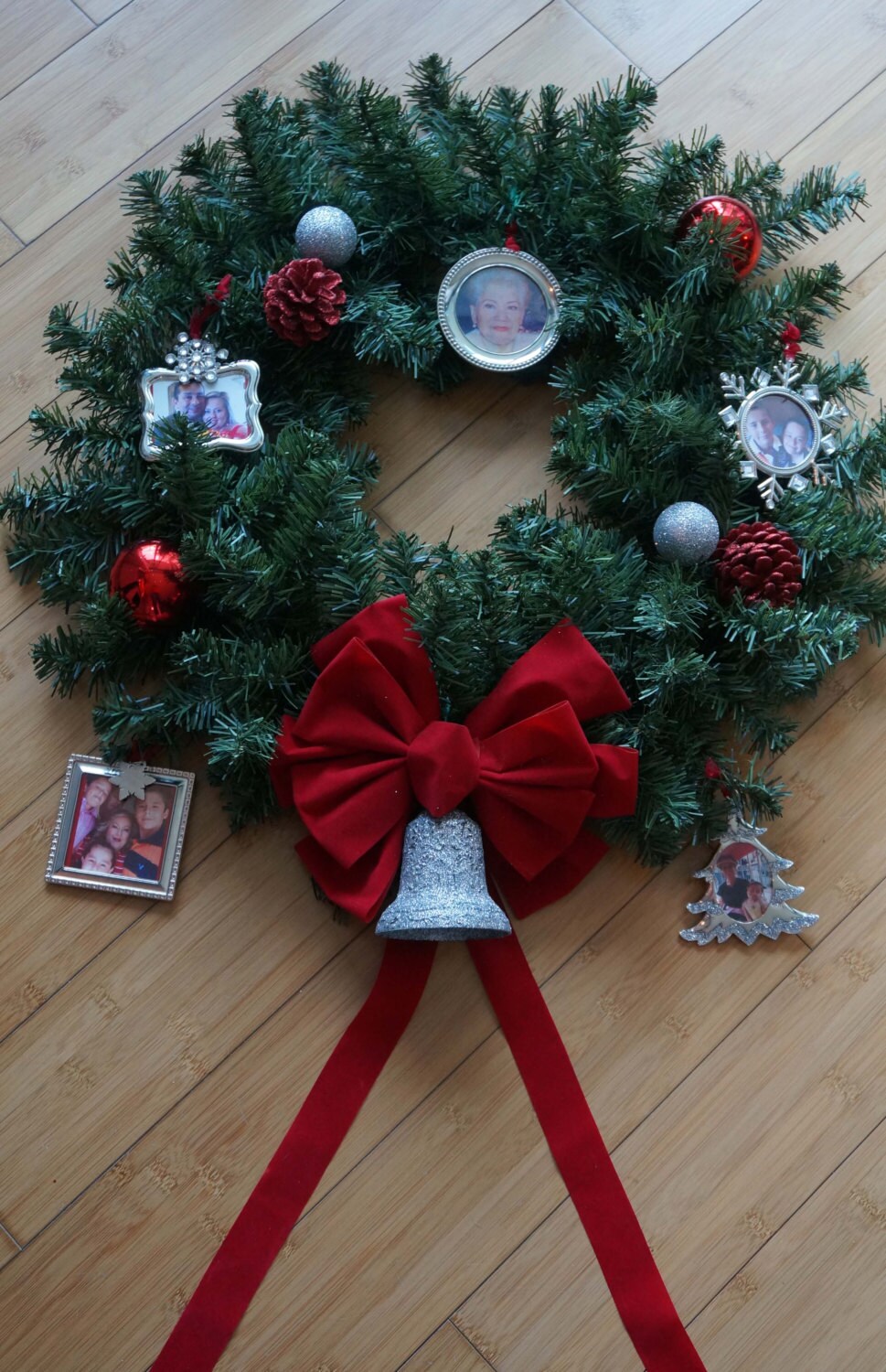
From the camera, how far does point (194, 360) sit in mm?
1169

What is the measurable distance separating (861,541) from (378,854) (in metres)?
0.60

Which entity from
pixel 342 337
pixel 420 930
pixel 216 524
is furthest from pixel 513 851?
pixel 342 337

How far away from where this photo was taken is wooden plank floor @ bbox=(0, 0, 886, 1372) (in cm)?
112

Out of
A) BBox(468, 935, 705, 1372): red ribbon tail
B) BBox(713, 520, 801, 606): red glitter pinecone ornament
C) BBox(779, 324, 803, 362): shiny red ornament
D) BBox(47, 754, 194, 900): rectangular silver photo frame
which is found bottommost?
→ BBox(468, 935, 705, 1372): red ribbon tail

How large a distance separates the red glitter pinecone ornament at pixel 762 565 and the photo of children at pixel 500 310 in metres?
0.33

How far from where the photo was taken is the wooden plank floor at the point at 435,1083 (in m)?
1.12

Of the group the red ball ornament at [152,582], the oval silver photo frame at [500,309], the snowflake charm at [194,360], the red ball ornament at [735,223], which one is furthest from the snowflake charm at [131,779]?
the red ball ornament at [735,223]

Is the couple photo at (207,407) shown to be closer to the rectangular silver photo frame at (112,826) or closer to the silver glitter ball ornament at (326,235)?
the silver glitter ball ornament at (326,235)

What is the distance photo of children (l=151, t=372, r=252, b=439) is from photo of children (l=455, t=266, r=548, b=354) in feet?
0.85

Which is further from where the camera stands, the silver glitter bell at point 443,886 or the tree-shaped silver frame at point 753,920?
the tree-shaped silver frame at point 753,920

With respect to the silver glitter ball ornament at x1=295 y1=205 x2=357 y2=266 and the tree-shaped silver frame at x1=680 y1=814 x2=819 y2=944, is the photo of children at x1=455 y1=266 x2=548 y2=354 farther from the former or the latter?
the tree-shaped silver frame at x1=680 y1=814 x2=819 y2=944

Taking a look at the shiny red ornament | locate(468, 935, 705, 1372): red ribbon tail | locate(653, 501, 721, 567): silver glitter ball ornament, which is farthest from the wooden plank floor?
locate(653, 501, 721, 567): silver glitter ball ornament

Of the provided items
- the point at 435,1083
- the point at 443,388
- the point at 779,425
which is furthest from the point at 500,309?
the point at 435,1083

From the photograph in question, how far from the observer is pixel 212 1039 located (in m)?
1.17
